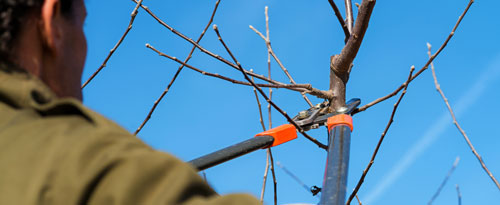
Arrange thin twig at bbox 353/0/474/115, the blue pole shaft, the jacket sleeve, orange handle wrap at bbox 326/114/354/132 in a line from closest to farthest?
the jacket sleeve, the blue pole shaft, orange handle wrap at bbox 326/114/354/132, thin twig at bbox 353/0/474/115

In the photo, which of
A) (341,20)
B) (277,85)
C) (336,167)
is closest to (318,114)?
(277,85)

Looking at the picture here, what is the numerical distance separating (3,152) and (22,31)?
0.84 ft

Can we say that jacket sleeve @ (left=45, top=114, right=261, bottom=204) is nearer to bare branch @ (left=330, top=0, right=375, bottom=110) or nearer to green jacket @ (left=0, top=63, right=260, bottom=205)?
green jacket @ (left=0, top=63, right=260, bottom=205)

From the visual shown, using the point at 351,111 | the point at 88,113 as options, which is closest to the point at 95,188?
the point at 88,113

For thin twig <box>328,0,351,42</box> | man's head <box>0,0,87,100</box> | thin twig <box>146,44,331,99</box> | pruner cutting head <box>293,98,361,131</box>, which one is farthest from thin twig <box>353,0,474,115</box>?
man's head <box>0,0,87,100</box>

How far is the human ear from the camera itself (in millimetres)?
958

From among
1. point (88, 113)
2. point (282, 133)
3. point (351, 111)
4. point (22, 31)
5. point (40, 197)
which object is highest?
point (351, 111)

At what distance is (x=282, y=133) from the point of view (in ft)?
7.82

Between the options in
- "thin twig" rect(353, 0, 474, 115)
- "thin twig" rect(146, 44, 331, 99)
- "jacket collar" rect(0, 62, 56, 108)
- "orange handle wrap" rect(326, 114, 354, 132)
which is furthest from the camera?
"thin twig" rect(146, 44, 331, 99)

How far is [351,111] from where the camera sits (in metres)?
2.52

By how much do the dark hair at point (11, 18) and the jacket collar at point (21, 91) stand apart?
0.05m

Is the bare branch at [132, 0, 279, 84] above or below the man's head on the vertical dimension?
above

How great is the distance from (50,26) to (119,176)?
370mm

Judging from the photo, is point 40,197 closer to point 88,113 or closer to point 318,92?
point 88,113
